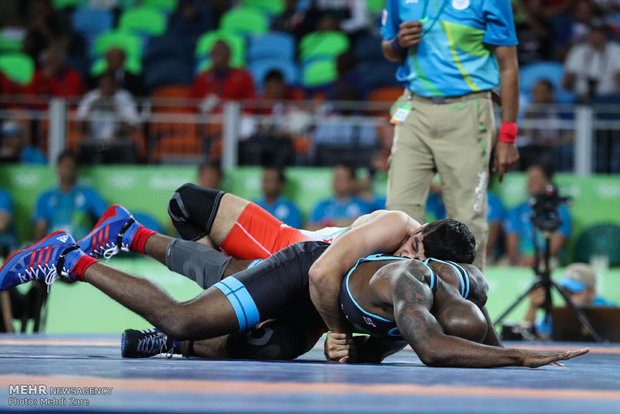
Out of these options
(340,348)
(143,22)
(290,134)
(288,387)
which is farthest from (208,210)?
(143,22)

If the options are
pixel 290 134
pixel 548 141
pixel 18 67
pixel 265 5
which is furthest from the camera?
pixel 265 5

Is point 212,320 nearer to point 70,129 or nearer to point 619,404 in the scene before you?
point 619,404

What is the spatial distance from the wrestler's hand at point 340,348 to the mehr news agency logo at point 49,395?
137 cm

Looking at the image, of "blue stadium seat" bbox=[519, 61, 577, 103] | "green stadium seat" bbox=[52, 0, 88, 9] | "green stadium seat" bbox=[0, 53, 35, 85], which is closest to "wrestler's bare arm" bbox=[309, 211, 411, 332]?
"blue stadium seat" bbox=[519, 61, 577, 103]

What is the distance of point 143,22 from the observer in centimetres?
1138

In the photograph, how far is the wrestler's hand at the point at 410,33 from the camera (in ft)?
14.3

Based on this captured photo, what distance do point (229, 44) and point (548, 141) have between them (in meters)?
4.17

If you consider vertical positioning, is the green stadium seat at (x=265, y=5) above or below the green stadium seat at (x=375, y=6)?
above

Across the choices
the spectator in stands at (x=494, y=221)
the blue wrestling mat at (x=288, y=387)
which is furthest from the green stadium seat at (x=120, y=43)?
the blue wrestling mat at (x=288, y=387)

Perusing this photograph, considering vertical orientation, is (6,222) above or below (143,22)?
below

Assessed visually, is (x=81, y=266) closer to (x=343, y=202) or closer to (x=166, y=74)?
(x=343, y=202)

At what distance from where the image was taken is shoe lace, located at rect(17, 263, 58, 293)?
3502mm

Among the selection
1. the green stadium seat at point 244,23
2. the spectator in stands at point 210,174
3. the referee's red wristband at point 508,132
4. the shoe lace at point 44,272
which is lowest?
the shoe lace at point 44,272

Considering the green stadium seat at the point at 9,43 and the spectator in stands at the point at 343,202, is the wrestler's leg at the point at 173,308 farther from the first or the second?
the green stadium seat at the point at 9,43
